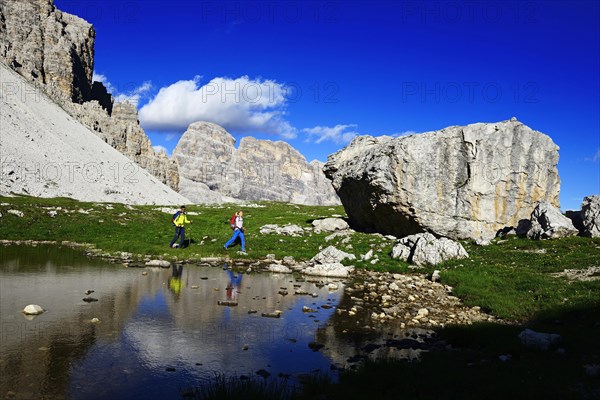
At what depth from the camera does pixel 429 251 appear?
26.8 m

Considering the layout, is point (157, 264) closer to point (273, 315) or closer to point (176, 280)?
point (176, 280)

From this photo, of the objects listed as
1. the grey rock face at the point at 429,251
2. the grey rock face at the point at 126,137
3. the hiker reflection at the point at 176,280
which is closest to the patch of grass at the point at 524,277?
the grey rock face at the point at 429,251

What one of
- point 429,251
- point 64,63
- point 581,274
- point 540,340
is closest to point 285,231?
point 429,251

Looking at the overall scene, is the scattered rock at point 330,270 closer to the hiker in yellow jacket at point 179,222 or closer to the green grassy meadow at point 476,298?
the green grassy meadow at point 476,298

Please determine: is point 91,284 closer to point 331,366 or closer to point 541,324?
point 331,366

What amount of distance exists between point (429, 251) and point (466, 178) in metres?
11.9

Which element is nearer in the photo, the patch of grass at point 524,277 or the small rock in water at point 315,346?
the small rock in water at point 315,346

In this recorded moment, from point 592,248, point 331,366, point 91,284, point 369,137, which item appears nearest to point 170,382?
point 331,366

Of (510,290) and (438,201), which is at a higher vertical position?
(438,201)

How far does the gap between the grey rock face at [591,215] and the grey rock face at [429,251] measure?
11.6 meters

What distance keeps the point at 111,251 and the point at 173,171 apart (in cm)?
16447

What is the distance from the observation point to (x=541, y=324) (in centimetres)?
1403

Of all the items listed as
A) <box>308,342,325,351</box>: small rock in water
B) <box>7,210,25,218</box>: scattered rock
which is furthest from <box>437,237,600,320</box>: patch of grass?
<box>7,210,25,218</box>: scattered rock

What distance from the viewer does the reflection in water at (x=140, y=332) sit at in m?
8.85
